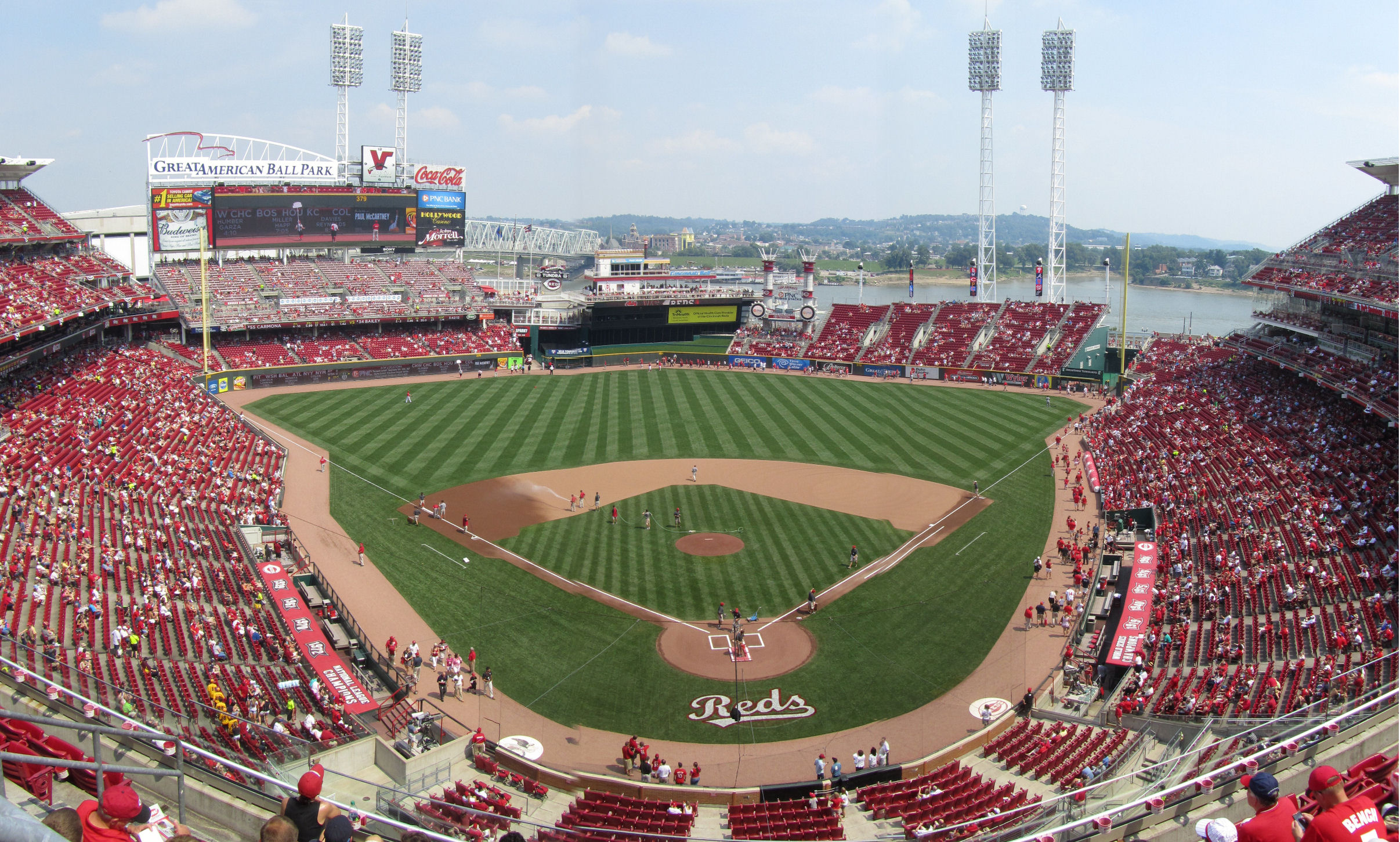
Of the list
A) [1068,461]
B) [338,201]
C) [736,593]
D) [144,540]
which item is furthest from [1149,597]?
[338,201]

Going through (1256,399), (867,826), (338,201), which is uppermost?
(338,201)

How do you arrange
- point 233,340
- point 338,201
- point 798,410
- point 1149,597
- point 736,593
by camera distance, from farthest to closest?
point 338,201 → point 233,340 → point 798,410 → point 736,593 → point 1149,597

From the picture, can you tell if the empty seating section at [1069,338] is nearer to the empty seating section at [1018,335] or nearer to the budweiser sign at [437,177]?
the empty seating section at [1018,335]

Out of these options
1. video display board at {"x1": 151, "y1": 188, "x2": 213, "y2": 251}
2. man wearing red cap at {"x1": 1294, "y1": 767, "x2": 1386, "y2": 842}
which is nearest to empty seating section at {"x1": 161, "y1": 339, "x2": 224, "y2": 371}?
video display board at {"x1": 151, "y1": 188, "x2": 213, "y2": 251}

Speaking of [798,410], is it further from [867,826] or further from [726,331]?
[867,826]

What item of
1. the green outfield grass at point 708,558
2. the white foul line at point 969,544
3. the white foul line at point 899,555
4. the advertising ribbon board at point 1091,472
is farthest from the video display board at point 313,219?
the white foul line at point 969,544

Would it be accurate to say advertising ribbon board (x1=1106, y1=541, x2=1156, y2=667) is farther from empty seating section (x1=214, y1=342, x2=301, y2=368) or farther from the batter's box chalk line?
empty seating section (x1=214, y1=342, x2=301, y2=368)
